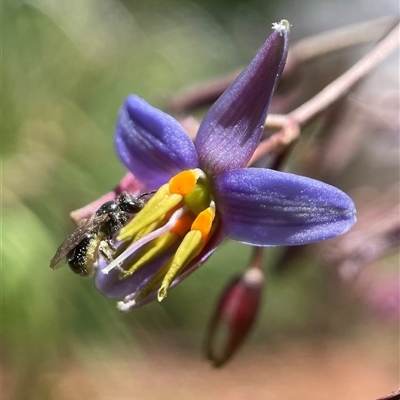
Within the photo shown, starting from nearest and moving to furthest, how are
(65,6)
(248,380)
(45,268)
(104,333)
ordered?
(45,268) < (65,6) < (104,333) < (248,380)

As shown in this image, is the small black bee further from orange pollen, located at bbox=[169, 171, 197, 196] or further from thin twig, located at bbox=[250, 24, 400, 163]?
thin twig, located at bbox=[250, 24, 400, 163]

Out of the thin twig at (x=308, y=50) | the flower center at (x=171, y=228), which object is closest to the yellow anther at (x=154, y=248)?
the flower center at (x=171, y=228)

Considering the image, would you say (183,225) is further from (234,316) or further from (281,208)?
(234,316)

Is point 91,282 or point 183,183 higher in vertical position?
point 183,183

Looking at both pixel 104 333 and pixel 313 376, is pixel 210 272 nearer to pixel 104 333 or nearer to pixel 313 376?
pixel 104 333

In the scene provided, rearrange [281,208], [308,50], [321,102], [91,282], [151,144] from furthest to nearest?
[91,282]
[308,50]
[321,102]
[151,144]
[281,208]

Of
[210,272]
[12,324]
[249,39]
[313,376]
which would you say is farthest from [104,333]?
[249,39]

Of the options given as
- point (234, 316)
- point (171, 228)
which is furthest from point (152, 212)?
point (234, 316)

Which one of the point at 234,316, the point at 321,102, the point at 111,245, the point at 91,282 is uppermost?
the point at 111,245
